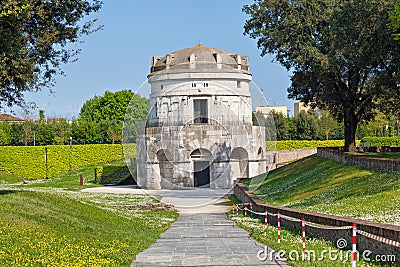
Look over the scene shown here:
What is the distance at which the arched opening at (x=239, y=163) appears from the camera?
174 feet

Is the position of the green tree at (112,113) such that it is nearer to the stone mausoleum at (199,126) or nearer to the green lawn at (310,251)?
the stone mausoleum at (199,126)

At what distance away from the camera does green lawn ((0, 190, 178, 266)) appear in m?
A: 11.9

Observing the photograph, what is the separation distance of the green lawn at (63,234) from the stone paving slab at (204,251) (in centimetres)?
46

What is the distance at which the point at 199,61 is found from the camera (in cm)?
5528

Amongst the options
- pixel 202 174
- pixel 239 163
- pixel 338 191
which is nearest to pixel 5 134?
pixel 202 174

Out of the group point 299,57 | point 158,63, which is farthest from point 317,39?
point 158,63

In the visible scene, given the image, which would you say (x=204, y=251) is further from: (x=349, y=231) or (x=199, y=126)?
(x=199, y=126)

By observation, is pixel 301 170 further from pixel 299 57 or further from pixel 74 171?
pixel 74 171

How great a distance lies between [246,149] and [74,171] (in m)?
24.6

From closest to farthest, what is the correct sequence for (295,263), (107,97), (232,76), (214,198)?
1. (295,263)
2. (214,198)
3. (232,76)
4. (107,97)

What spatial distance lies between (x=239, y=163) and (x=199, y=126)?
5.42 meters

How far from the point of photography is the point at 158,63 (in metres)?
58.5

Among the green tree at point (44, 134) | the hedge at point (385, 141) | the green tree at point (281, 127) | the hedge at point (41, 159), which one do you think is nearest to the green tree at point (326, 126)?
the green tree at point (281, 127)

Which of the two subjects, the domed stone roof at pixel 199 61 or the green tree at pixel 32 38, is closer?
the green tree at pixel 32 38
